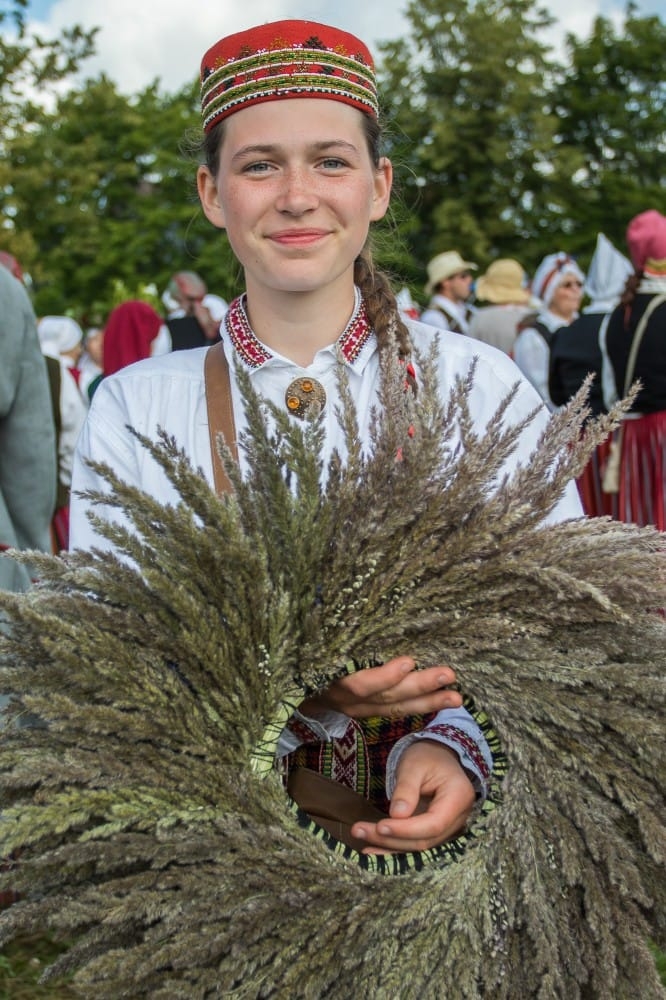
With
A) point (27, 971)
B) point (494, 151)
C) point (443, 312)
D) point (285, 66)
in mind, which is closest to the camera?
point (285, 66)

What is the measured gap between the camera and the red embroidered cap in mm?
2061

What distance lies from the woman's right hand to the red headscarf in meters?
6.65

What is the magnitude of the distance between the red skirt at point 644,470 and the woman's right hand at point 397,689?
15.4 ft

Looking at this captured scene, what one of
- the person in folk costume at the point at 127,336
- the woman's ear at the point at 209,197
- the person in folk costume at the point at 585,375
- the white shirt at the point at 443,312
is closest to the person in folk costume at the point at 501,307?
the white shirt at the point at 443,312

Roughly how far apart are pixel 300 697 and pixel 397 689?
0.13 m

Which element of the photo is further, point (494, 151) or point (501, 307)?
point (494, 151)

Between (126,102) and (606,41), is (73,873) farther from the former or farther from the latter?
(126,102)

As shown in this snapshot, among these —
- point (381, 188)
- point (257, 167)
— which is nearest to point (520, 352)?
point (381, 188)

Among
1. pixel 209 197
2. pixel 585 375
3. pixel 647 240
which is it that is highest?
pixel 647 240

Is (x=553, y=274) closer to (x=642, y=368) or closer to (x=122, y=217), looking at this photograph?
(x=642, y=368)

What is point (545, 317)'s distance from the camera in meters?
8.74

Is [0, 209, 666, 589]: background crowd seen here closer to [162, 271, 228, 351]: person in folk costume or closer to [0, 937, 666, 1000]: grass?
[162, 271, 228, 351]: person in folk costume

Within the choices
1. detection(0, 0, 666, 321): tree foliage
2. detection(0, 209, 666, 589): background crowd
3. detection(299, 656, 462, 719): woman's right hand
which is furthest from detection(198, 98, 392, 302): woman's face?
detection(0, 0, 666, 321): tree foliage

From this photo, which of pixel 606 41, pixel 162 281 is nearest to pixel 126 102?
pixel 162 281
